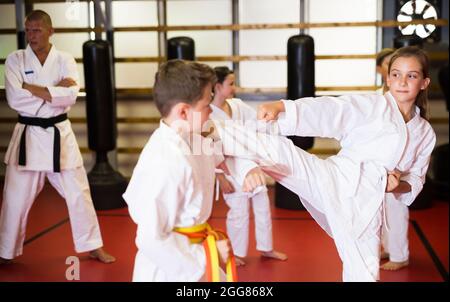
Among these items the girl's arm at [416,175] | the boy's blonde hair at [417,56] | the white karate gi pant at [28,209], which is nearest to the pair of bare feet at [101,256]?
the white karate gi pant at [28,209]

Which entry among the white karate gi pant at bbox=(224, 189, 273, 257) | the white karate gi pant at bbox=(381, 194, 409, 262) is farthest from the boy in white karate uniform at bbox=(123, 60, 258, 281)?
the white karate gi pant at bbox=(381, 194, 409, 262)

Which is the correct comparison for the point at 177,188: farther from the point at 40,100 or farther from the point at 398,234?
the point at 398,234

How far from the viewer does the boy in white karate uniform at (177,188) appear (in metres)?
1.21

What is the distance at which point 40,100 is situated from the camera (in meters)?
1.77

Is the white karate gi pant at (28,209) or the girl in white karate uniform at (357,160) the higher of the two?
the girl in white karate uniform at (357,160)

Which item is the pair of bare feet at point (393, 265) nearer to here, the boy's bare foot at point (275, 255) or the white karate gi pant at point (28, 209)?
the boy's bare foot at point (275, 255)

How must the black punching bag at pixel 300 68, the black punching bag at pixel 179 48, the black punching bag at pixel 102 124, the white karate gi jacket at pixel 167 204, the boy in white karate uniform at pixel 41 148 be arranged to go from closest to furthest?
1. the white karate gi jacket at pixel 167 204
2. the boy in white karate uniform at pixel 41 148
3. the black punching bag at pixel 102 124
4. the black punching bag at pixel 300 68
5. the black punching bag at pixel 179 48

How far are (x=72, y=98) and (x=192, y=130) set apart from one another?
506mm

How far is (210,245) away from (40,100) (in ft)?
2.58

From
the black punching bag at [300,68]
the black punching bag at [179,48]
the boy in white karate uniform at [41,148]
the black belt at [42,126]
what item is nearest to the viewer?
the boy in white karate uniform at [41,148]

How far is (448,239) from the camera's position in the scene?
126 inches

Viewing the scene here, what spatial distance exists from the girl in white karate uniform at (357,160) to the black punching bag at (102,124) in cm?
70

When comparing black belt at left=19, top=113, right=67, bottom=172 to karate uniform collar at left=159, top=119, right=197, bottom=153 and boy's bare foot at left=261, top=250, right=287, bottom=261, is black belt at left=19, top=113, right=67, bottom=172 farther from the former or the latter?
boy's bare foot at left=261, top=250, right=287, bottom=261
